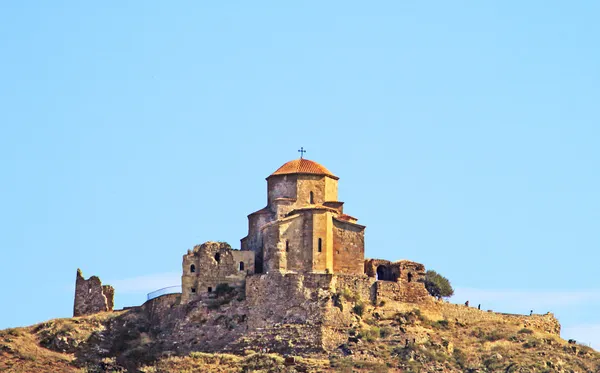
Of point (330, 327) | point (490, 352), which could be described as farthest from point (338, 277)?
point (490, 352)

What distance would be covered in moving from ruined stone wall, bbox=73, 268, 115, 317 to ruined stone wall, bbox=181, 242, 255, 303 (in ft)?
16.9

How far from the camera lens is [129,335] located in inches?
3415

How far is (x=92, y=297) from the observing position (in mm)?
89625

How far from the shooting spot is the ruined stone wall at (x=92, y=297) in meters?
89.4

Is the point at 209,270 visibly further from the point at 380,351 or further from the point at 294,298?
the point at 380,351

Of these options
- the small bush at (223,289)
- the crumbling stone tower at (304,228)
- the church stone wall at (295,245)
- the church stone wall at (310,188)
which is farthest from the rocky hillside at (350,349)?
the church stone wall at (310,188)

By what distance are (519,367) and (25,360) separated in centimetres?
2414

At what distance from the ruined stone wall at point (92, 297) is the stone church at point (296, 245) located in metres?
5.28

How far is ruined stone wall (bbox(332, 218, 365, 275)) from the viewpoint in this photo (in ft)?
284

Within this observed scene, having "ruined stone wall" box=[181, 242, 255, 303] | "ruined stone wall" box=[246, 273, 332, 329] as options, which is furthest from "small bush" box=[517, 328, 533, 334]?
"ruined stone wall" box=[181, 242, 255, 303]

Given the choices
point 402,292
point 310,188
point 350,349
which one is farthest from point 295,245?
point 402,292

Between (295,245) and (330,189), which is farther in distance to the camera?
(330,189)

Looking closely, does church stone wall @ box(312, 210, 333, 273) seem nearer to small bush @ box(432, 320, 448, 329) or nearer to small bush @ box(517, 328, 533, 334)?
small bush @ box(432, 320, 448, 329)

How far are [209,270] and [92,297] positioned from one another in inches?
286
